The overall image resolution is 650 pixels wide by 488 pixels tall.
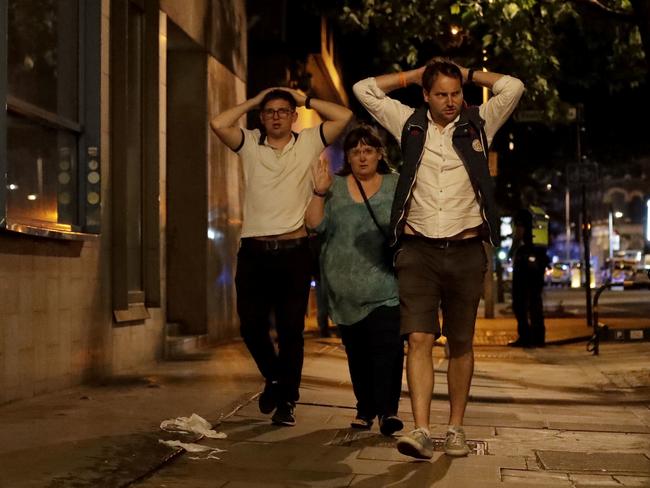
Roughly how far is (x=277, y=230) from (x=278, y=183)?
289mm

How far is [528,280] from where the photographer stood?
1504cm

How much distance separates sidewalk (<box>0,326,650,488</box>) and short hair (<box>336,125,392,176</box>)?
5.11ft

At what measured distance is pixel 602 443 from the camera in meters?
7.03

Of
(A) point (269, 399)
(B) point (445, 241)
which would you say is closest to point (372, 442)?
(A) point (269, 399)

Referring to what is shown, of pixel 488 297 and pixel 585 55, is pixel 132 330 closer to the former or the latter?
pixel 488 297

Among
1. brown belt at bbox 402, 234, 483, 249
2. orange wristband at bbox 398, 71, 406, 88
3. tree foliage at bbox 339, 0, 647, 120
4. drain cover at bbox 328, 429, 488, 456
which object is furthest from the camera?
tree foliage at bbox 339, 0, 647, 120

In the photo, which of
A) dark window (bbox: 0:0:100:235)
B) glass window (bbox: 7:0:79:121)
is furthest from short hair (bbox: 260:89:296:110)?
glass window (bbox: 7:0:79:121)

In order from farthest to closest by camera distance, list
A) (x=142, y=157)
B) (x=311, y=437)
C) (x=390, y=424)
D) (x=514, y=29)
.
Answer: (x=514, y=29) → (x=142, y=157) → (x=311, y=437) → (x=390, y=424)

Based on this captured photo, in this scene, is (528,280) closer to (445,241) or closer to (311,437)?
(311,437)

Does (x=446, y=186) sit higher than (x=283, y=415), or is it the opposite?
(x=446, y=186)

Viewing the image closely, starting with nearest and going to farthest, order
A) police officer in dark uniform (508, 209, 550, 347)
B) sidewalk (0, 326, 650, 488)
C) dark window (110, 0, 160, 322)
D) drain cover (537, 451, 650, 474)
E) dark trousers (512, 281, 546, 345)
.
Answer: sidewalk (0, 326, 650, 488) → drain cover (537, 451, 650, 474) → dark window (110, 0, 160, 322) → police officer in dark uniform (508, 209, 550, 347) → dark trousers (512, 281, 546, 345)

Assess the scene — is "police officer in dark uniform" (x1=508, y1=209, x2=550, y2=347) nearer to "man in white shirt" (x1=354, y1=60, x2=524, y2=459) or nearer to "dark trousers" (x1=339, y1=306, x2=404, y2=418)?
"dark trousers" (x1=339, y1=306, x2=404, y2=418)

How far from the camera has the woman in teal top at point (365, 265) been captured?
6980mm

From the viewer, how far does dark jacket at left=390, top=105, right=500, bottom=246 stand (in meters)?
6.23
